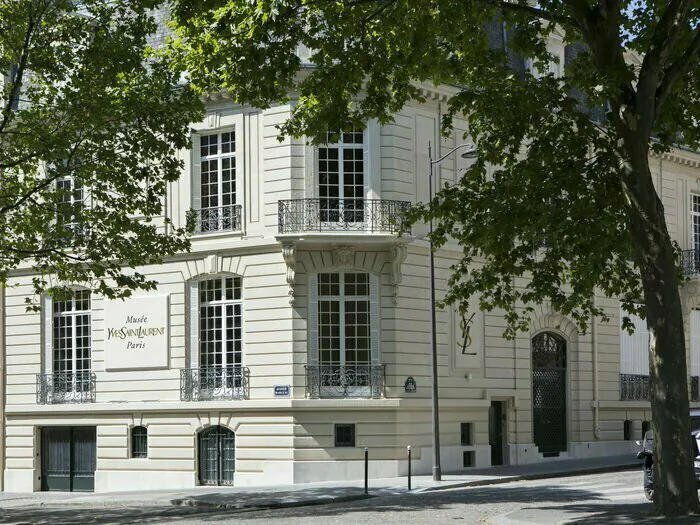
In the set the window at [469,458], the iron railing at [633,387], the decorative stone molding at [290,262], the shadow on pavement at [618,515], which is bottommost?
the window at [469,458]

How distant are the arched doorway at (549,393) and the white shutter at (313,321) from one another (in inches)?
334

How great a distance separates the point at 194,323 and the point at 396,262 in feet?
19.0

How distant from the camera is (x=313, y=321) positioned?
99.0 feet

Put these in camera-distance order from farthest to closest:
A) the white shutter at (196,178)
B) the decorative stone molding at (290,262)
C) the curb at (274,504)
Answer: the white shutter at (196,178)
the decorative stone molding at (290,262)
the curb at (274,504)

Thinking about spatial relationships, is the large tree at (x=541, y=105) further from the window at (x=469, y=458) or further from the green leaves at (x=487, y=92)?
the window at (x=469, y=458)

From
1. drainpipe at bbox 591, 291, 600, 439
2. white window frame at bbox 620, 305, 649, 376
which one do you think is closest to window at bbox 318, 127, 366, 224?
drainpipe at bbox 591, 291, 600, 439

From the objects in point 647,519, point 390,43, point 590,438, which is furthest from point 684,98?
point 590,438

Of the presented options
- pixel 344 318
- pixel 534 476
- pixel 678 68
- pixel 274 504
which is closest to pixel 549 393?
pixel 534 476

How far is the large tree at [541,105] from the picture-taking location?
1571 cm

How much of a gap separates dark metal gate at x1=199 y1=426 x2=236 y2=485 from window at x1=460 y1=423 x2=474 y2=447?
6391mm

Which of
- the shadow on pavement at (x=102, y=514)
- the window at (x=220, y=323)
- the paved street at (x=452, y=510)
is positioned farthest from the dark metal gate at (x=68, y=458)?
the shadow on pavement at (x=102, y=514)

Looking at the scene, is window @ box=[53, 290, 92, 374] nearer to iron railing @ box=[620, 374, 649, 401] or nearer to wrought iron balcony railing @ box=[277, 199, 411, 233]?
wrought iron balcony railing @ box=[277, 199, 411, 233]

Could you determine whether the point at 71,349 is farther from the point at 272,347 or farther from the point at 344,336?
the point at 344,336

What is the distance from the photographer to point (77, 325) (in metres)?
33.8
